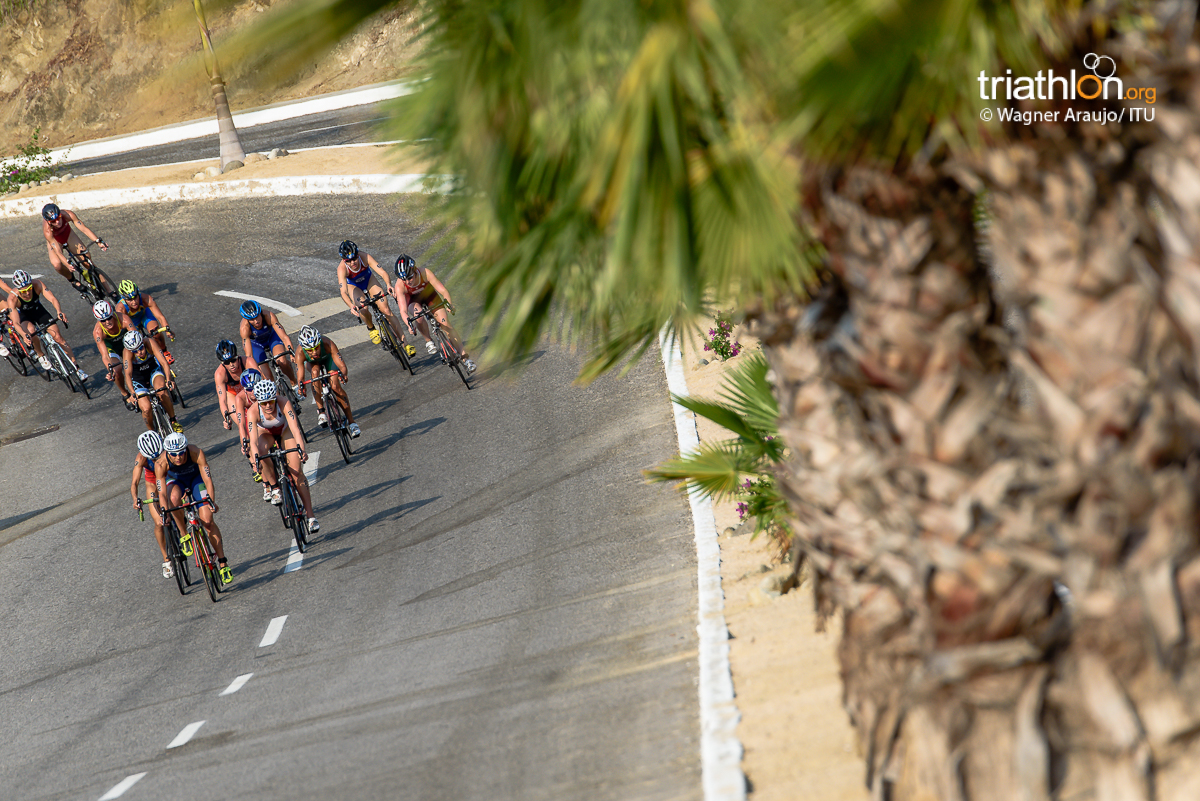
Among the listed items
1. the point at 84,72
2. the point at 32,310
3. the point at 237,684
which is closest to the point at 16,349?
the point at 32,310

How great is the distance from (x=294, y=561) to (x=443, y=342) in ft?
15.9

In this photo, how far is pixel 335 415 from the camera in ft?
51.7

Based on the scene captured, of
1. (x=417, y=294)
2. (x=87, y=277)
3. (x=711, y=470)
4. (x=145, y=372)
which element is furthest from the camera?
(x=87, y=277)

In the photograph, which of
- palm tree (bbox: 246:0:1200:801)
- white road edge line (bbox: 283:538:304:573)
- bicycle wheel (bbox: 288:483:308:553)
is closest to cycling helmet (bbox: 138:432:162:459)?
bicycle wheel (bbox: 288:483:308:553)

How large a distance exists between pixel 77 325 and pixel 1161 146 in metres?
25.3

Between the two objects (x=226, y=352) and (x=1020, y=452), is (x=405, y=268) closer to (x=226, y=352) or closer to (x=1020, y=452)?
(x=226, y=352)

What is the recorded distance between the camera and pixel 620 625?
29.9 ft

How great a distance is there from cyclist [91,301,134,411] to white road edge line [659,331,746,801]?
11671 mm

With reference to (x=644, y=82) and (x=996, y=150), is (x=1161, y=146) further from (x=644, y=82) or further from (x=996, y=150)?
(x=644, y=82)

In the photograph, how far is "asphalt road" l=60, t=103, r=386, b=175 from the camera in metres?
34.8

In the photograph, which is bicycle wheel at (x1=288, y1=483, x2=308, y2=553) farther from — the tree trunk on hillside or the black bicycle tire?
the black bicycle tire

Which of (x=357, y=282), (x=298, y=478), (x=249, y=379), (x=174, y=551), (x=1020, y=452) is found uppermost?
(x=357, y=282)

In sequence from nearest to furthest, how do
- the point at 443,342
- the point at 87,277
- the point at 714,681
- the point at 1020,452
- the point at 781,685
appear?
1. the point at 1020,452
2. the point at 781,685
3. the point at 714,681
4. the point at 443,342
5. the point at 87,277

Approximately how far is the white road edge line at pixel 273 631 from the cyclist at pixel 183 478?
1.43 metres
